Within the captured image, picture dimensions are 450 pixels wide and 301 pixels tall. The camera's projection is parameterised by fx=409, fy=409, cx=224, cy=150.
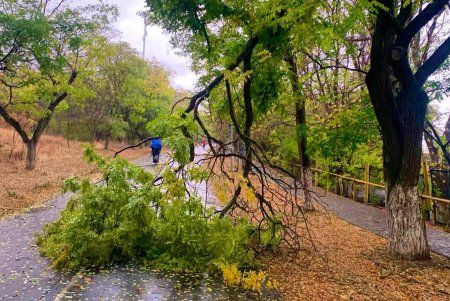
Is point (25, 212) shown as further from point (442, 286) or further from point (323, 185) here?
point (323, 185)

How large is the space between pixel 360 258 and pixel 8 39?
12.4 meters

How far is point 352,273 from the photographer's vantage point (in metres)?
7.23

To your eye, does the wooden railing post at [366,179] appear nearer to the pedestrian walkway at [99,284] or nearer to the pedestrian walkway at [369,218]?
the pedestrian walkway at [369,218]

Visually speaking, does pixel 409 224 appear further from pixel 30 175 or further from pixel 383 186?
pixel 30 175

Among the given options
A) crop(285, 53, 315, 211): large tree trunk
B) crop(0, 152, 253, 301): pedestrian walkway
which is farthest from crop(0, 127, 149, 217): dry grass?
crop(285, 53, 315, 211): large tree trunk

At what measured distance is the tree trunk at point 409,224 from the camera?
7.75 meters

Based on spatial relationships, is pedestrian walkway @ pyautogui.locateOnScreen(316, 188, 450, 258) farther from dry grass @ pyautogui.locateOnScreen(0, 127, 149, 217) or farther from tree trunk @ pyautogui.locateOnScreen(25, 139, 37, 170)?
tree trunk @ pyautogui.locateOnScreen(25, 139, 37, 170)

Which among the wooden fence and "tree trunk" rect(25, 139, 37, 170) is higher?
"tree trunk" rect(25, 139, 37, 170)

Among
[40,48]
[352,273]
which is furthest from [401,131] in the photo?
[40,48]

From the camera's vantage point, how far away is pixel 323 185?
809 inches

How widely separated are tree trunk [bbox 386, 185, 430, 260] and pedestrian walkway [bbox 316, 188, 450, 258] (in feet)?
3.77

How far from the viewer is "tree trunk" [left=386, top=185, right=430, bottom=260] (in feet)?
25.4

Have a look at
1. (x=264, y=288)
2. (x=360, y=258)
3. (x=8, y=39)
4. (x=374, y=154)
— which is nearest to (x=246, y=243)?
(x=264, y=288)

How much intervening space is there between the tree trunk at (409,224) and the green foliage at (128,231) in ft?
9.83
